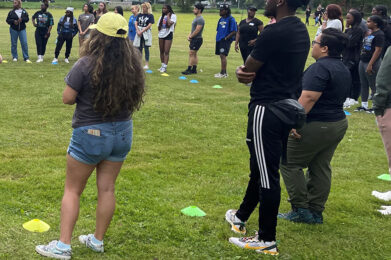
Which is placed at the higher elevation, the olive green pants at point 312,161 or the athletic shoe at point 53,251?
the olive green pants at point 312,161

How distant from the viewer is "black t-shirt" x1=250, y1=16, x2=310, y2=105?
146 inches

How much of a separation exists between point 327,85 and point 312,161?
0.78 m

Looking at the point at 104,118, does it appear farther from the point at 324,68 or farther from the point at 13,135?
the point at 13,135

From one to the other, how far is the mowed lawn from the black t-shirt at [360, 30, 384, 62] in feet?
4.09

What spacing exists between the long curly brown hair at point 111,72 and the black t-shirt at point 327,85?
1758 millimetres

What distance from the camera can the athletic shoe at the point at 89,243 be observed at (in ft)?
12.9

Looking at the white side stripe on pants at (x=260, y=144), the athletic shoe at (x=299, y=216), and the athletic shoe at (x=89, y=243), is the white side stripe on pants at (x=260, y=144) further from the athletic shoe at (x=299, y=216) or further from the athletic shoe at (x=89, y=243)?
the athletic shoe at (x=89, y=243)

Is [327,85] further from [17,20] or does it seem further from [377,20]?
[17,20]

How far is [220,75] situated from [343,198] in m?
9.06

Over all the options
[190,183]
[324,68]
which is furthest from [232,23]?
[324,68]

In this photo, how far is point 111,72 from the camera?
11.3 feet

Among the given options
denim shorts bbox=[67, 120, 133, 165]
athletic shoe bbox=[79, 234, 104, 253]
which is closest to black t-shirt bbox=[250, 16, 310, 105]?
denim shorts bbox=[67, 120, 133, 165]

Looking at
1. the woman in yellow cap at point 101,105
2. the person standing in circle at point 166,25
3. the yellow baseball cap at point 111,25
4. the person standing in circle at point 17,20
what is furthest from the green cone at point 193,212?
the person standing in circle at point 17,20

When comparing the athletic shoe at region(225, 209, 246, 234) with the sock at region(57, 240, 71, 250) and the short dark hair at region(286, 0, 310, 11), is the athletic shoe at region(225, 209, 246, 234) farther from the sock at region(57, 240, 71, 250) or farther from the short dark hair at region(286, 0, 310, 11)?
the short dark hair at region(286, 0, 310, 11)
